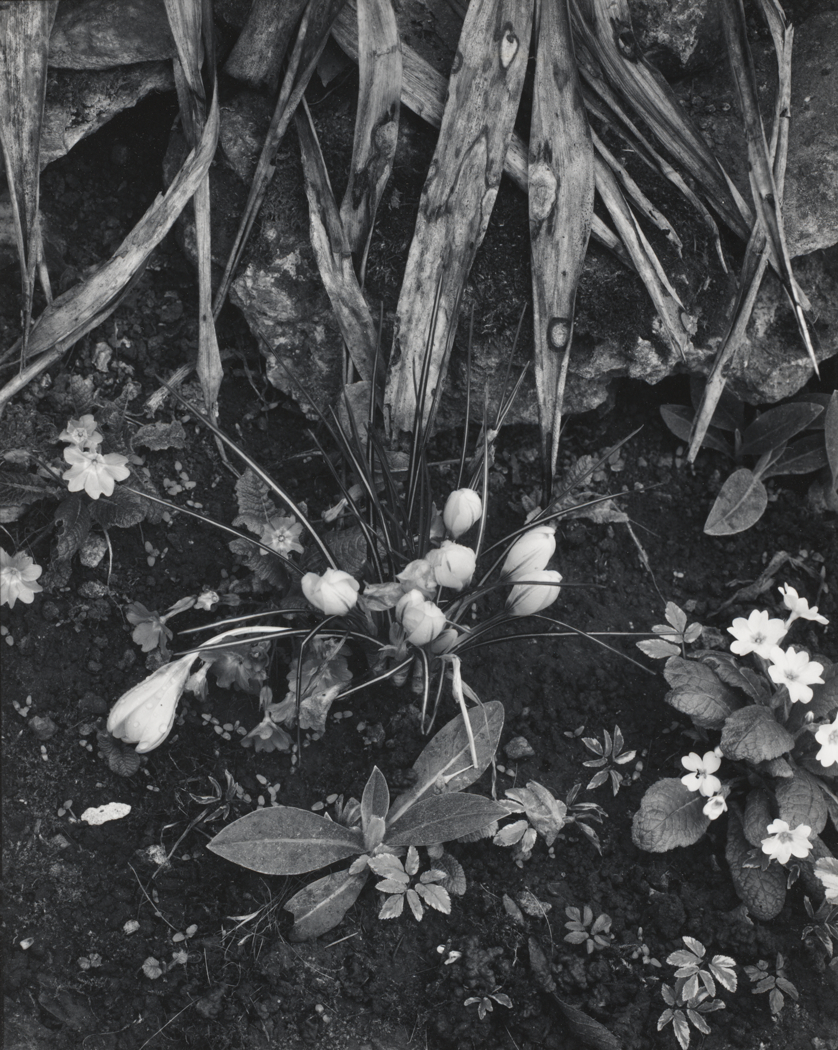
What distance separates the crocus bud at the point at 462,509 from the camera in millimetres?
1896

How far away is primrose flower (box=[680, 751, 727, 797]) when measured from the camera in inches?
80.8

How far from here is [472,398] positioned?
2281 mm

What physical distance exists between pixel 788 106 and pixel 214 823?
81.3 inches

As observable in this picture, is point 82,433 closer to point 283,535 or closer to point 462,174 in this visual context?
point 283,535

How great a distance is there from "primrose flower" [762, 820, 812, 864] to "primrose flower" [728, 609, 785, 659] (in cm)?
36

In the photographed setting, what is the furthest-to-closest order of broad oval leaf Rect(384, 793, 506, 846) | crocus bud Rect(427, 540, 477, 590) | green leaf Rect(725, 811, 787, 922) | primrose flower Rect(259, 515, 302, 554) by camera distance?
primrose flower Rect(259, 515, 302, 554), green leaf Rect(725, 811, 787, 922), broad oval leaf Rect(384, 793, 506, 846), crocus bud Rect(427, 540, 477, 590)

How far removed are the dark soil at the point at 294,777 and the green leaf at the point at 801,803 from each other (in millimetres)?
197

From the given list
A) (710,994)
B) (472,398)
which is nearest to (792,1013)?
(710,994)

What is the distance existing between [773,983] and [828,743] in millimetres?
505

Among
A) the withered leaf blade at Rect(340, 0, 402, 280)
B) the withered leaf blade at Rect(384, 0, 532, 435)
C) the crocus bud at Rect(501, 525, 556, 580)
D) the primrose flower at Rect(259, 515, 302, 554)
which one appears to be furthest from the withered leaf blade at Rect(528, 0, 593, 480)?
the primrose flower at Rect(259, 515, 302, 554)

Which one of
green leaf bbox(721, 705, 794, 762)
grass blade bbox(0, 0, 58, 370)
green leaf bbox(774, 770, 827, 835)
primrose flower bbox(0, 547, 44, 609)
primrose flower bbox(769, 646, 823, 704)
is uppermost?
grass blade bbox(0, 0, 58, 370)

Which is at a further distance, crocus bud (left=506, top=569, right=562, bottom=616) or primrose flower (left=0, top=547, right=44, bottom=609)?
primrose flower (left=0, top=547, right=44, bottom=609)

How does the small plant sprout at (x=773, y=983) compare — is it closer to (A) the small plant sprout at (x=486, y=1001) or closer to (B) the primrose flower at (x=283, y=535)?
(A) the small plant sprout at (x=486, y=1001)

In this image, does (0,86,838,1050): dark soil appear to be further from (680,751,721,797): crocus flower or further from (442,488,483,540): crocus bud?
(442,488,483,540): crocus bud
